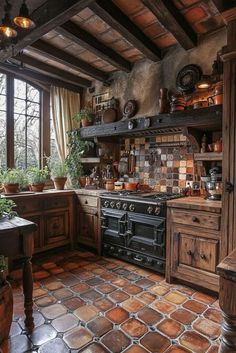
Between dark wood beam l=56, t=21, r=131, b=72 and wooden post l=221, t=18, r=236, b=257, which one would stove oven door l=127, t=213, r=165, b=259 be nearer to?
wooden post l=221, t=18, r=236, b=257

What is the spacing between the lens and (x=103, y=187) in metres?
3.82

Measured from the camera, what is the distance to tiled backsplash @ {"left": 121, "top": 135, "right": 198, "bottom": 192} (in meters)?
3.03

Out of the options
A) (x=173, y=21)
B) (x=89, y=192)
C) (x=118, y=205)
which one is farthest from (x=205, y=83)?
(x=89, y=192)

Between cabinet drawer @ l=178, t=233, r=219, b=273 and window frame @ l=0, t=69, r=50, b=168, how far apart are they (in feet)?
8.28

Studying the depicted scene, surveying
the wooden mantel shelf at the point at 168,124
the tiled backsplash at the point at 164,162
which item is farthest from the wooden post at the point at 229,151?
the tiled backsplash at the point at 164,162

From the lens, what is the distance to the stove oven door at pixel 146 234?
2553mm

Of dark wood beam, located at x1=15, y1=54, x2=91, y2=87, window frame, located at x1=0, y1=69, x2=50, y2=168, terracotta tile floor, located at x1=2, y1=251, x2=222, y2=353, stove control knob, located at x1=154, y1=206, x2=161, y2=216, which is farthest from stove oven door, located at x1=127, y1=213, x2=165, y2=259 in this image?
dark wood beam, located at x1=15, y1=54, x2=91, y2=87

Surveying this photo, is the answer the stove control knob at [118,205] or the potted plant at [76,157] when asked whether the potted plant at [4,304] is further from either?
the potted plant at [76,157]

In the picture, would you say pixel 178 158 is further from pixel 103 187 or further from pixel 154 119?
pixel 103 187

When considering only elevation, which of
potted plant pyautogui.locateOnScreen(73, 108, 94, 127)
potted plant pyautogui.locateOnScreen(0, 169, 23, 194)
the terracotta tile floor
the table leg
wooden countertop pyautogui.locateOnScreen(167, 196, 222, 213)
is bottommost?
the terracotta tile floor

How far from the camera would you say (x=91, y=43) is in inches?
111

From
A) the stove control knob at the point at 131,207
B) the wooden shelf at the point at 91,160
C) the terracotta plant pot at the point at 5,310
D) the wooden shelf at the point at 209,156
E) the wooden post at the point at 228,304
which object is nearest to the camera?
the wooden post at the point at 228,304

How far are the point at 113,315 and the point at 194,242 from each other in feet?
3.29

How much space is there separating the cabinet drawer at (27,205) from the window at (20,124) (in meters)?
0.77
